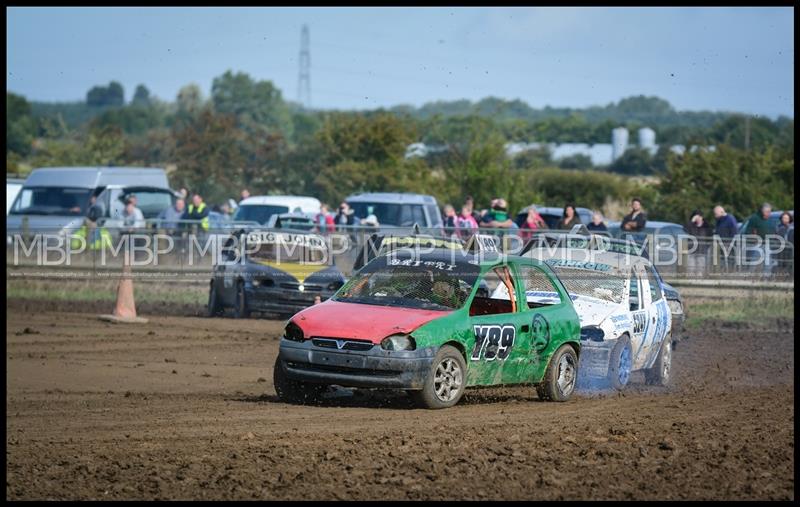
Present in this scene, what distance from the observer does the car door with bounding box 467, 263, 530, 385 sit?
1180 centimetres

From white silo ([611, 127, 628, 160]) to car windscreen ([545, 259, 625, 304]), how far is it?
230 feet

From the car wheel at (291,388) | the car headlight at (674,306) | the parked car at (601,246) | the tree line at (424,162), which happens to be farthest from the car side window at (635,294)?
the tree line at (424,162)

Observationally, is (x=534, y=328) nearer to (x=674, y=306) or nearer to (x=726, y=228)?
(x=674, y=306)

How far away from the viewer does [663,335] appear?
15.2m

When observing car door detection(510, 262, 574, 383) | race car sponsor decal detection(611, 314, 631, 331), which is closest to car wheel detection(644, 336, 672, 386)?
race car sponsor decal detection(611, 314, 631, 331)

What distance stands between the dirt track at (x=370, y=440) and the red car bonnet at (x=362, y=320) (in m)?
0.73

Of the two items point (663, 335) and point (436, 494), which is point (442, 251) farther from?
point (436, 494)

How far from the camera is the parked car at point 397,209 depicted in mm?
26922

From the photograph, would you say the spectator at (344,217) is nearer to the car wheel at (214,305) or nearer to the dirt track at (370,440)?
the car wheel at (214,305)

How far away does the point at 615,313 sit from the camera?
14047mm

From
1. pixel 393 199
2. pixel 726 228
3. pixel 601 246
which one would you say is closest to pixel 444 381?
pixel 601 246

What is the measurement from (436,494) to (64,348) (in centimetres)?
1053

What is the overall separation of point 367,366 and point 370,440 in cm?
183

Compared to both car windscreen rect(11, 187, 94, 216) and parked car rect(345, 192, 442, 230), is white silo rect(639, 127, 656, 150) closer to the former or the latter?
parked car rect(345, 192, 442, 230)
